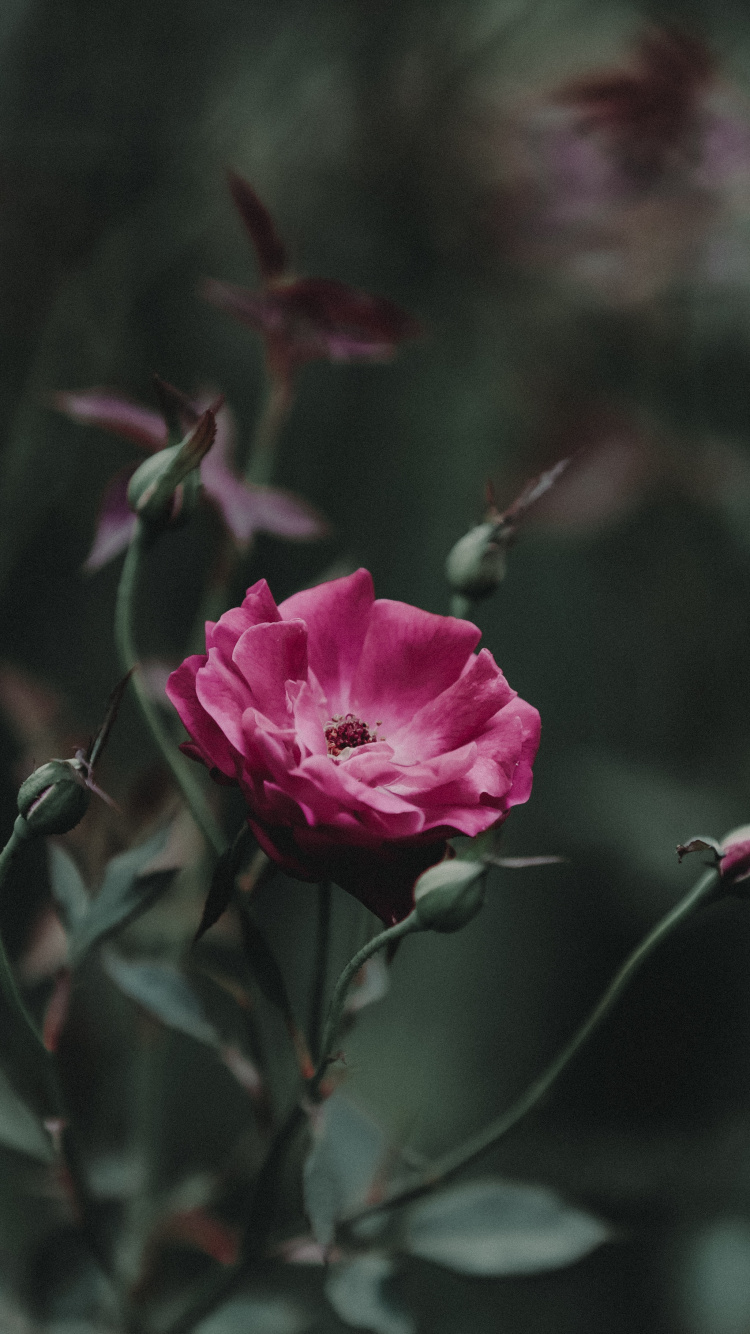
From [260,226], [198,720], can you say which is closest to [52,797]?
[198,720]

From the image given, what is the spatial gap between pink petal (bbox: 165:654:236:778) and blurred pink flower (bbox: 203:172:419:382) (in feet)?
0.76

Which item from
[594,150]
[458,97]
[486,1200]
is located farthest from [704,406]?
[486,1200]

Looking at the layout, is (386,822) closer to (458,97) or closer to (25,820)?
(25,820)

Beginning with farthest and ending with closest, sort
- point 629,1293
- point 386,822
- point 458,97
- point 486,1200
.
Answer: point 458,97 < point 629,1293 < point 486,1200 < point 386,822

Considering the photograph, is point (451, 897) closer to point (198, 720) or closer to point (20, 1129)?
point (198, 720)

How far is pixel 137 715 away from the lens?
0.80m

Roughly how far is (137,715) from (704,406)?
1.80 ft

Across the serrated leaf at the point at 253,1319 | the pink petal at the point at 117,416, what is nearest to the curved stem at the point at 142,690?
the pink petal at the point at 117,416

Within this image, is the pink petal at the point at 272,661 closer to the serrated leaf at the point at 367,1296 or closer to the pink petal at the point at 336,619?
the pink petal at the point at 336,619

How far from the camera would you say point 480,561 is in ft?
1.18

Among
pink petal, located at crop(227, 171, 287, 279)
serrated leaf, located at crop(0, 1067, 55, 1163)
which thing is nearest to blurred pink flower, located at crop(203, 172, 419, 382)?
pink petal, located at crop(227, 171, 287, 279)

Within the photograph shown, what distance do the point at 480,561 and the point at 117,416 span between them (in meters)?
0.17

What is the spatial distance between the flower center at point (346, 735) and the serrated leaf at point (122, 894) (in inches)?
2.7

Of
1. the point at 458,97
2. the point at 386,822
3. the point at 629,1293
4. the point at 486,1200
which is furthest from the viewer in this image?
the point at 458,97
